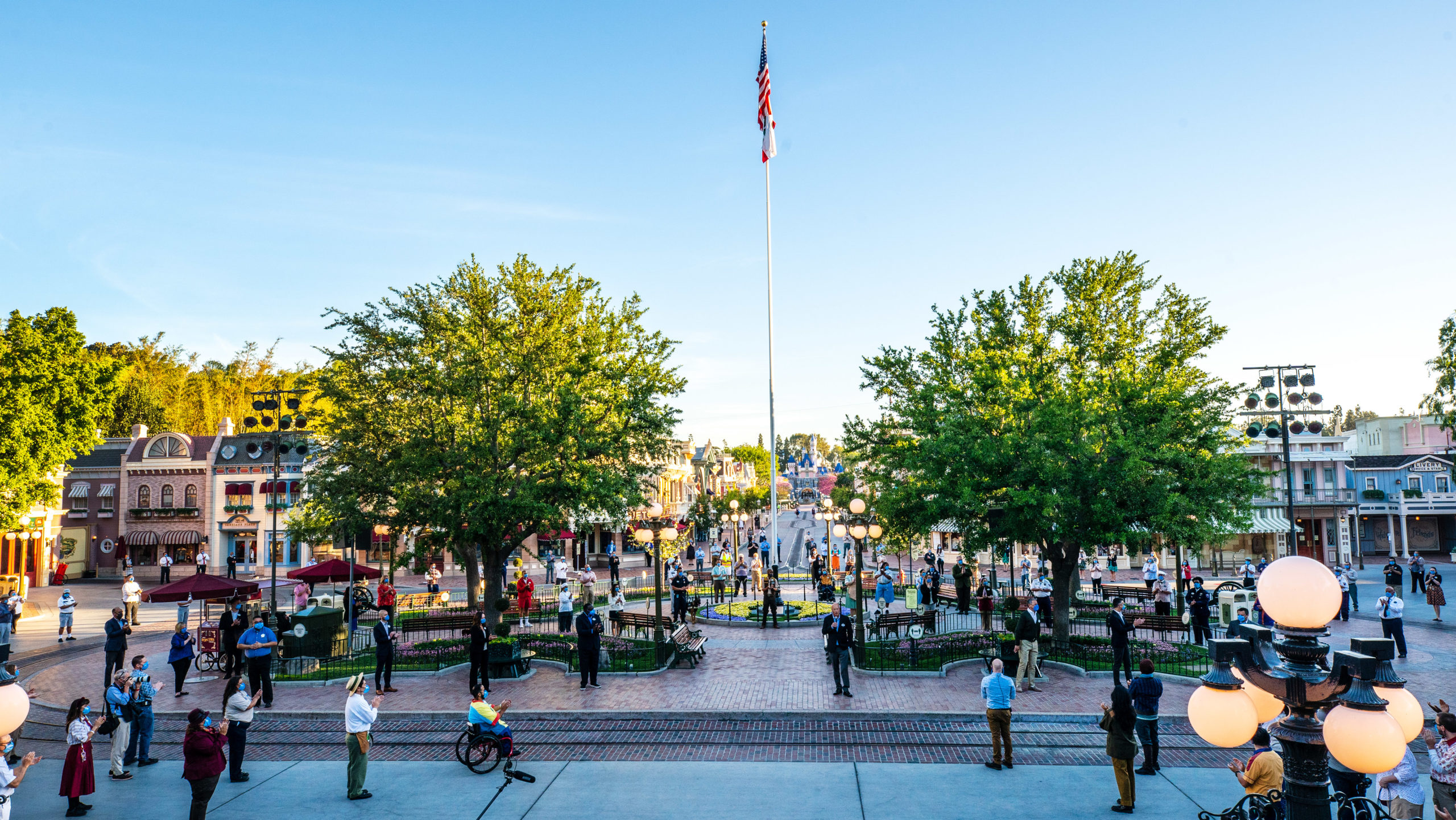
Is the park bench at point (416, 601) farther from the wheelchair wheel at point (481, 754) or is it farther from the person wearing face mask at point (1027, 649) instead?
the person wearing face mask at point (1027, 649)

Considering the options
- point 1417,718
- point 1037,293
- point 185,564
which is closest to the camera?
point 1417,718

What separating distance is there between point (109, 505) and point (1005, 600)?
4913cm

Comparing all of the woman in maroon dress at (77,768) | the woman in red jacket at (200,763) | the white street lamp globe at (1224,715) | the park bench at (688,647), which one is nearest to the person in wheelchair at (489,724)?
the woman in red jacket at (200,763)

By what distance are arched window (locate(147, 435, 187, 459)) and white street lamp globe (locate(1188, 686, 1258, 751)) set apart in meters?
55.1

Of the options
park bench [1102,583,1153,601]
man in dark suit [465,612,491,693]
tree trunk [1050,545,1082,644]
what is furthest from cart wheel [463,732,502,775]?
park bench [1102,583,1153,601]

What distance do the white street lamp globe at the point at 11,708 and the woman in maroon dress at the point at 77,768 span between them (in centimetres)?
392

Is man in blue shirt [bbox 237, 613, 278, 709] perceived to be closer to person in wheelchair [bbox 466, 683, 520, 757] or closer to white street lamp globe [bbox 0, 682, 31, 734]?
person in wheelchair [bbox 466, 683, 520, 757]

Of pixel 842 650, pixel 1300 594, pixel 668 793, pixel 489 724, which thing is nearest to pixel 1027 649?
pixel 842 650

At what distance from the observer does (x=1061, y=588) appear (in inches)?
871

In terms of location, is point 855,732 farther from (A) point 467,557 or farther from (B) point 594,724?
(A) point 467,557

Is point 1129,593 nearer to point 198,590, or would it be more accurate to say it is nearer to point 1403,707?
point 1403,707

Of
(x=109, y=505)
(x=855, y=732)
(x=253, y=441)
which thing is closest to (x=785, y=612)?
(x=855, y=732)

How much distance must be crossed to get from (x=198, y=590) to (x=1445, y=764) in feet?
83.4

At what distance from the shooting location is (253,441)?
48.0 metres
